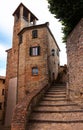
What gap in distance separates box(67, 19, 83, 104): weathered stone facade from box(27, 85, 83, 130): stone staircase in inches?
37.2

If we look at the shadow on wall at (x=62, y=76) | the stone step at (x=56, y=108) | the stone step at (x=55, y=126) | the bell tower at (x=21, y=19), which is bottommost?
the stone step at (x=55, y=126)

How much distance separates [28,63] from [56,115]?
400 inches

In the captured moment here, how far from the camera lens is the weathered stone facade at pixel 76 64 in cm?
1252

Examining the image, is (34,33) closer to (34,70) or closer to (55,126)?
(34,70)

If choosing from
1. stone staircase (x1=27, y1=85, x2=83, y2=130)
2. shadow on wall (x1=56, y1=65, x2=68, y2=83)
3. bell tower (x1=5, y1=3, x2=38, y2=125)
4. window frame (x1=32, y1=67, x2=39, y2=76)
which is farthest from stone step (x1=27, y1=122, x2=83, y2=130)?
shadow on wall (x1=56, y1=65, x2=68, y2=83)

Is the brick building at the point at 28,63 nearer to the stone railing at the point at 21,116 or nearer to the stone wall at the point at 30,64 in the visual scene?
the stone wall at the point at 30,64

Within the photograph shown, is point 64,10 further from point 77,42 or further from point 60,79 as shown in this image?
point 60,79

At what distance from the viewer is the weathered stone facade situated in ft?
41.1

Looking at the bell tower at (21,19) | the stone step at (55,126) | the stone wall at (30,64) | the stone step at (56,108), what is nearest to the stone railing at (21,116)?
the stone step at (55,126)

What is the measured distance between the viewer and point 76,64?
1320 cm

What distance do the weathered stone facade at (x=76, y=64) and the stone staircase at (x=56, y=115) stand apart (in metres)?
0.95

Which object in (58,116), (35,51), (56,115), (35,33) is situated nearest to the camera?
(58,116)

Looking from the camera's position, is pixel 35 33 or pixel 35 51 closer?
pixel 35 51

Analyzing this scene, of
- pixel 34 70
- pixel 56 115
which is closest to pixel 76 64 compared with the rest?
pixel 56 115
